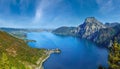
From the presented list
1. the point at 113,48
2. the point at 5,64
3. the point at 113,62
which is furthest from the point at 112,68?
the point at 5,64

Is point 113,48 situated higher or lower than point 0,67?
higher

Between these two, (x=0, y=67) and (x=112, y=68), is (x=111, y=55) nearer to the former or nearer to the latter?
(x=112, y=68)

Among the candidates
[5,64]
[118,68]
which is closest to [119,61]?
[118,68]

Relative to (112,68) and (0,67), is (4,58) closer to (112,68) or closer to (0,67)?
(0,67)

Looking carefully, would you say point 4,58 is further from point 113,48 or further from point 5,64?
point 113,48

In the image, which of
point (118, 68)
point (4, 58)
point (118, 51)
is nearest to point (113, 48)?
point (118, 51)

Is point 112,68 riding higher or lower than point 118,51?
lower

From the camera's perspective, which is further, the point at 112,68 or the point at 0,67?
the point at 112,68
